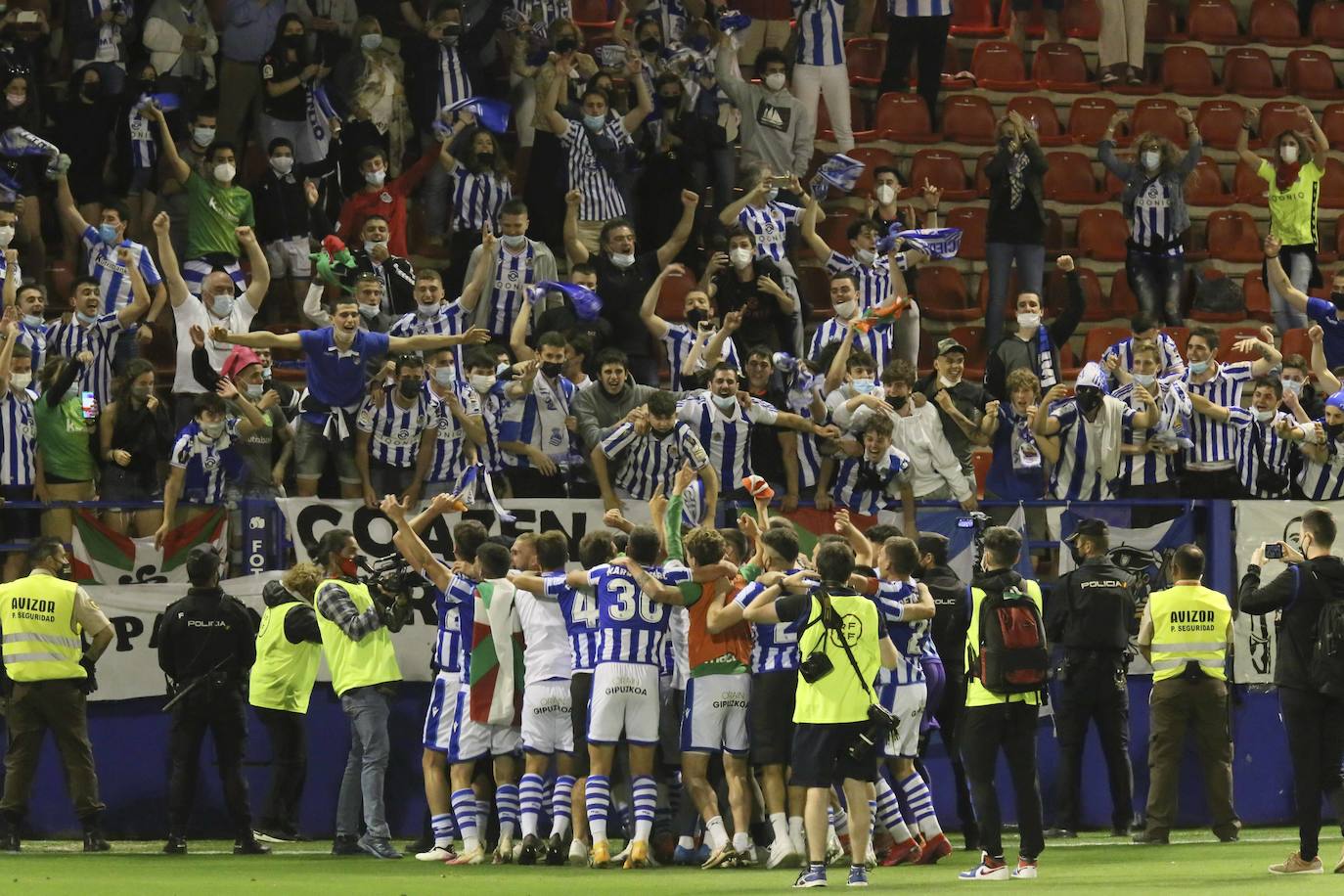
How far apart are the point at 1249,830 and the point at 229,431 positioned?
26.4 ft

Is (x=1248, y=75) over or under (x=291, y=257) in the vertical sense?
over

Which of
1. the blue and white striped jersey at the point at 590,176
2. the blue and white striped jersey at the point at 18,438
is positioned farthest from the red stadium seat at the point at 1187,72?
the blue and white striped jersey at the point at 18,438

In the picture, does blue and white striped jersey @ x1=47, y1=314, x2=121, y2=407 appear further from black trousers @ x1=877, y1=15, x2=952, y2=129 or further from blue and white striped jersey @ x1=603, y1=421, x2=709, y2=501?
black trousers @ x1=877, y1=15, x2=952, y2=129

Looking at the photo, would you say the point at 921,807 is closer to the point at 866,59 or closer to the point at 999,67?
the point at 866,59

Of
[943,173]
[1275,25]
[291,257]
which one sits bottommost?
[291,257]

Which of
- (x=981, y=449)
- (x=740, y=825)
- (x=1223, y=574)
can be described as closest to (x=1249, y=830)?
(x=1223, y=574)

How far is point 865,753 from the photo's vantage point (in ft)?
36.6

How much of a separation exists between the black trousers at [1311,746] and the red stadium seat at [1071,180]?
38.3 ft

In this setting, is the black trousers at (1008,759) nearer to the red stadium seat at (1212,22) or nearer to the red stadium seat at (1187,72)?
the red stadium seat at (1187,72)

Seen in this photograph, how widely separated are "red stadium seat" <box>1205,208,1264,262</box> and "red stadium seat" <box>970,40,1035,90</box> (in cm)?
266

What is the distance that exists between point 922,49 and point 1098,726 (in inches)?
388

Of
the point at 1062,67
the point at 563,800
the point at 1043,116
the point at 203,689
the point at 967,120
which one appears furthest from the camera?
the point at 1062,67

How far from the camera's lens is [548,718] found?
13117mm

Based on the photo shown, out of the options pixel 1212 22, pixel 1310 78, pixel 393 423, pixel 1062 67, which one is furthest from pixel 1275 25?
pixel 393 423
